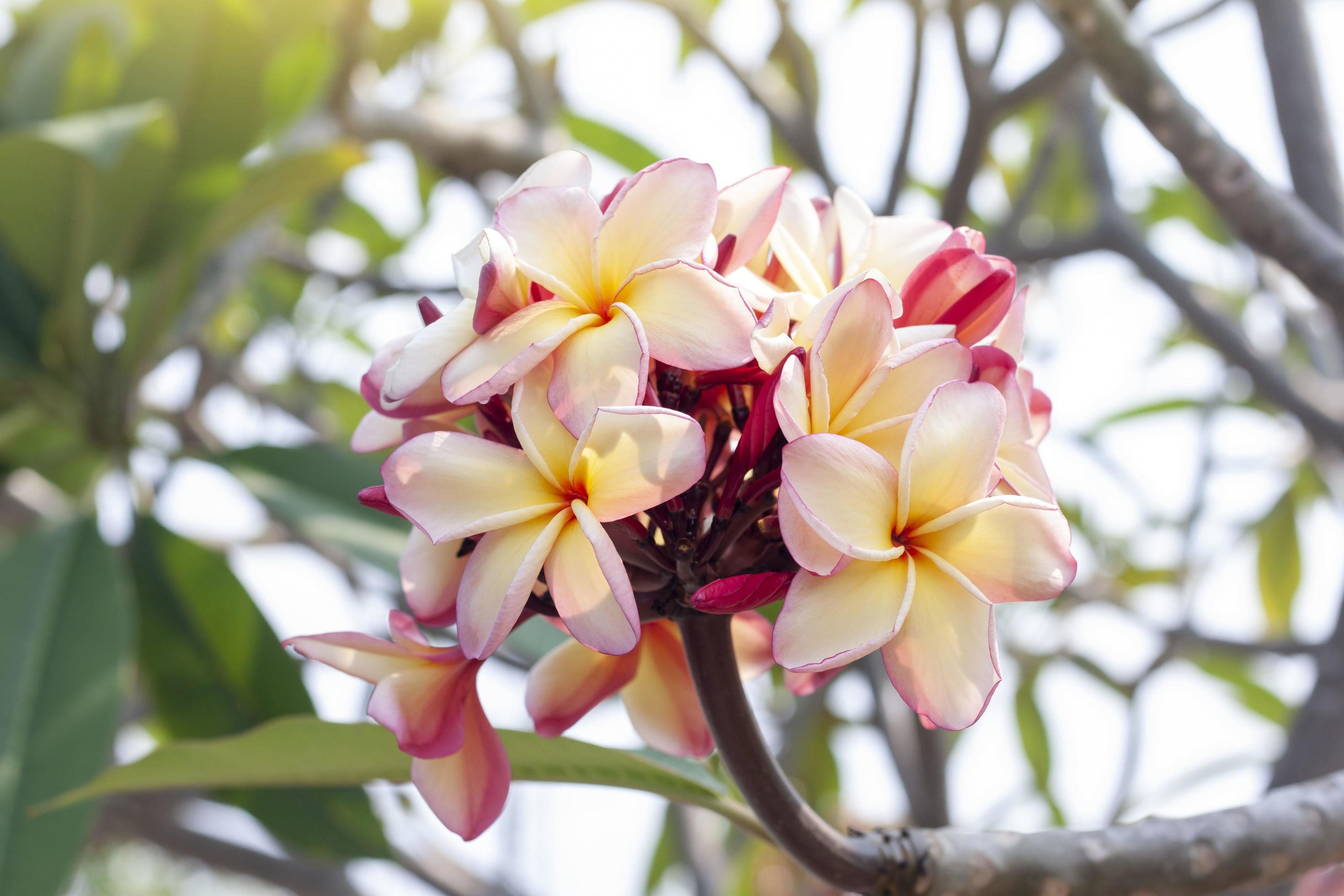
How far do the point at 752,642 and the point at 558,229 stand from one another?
247 millimetres

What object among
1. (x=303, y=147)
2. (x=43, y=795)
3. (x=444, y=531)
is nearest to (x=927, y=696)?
(x=444, y=531)

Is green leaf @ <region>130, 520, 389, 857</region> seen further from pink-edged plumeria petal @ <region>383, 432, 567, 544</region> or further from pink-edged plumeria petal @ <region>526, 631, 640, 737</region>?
pink-edged plumeria petal @ <region>383, 432, 567, 544</region>

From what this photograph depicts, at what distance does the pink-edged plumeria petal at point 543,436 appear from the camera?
376 mm

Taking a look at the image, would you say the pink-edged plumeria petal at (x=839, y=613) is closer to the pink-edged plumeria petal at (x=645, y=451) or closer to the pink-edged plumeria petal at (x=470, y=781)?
the pink-edged plumeria petal at (x=645, y=451)

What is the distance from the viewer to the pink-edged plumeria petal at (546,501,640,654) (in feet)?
1.12

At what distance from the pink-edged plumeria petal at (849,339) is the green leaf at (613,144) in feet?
3.91

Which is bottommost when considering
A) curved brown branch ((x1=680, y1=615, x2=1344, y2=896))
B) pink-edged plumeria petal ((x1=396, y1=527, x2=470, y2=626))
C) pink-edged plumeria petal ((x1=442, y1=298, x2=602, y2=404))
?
curved brown branch ((x1=680, y1=615, x2=1344, y2=896))

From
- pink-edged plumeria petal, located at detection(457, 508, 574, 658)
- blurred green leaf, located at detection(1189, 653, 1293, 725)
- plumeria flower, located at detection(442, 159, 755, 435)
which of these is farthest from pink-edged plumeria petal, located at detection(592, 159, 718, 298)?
blurred green leaf, located at detection(1189, 653, 1293, 725)

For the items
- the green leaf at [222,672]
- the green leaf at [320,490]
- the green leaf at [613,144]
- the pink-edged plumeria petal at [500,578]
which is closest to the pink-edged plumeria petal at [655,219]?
the pink-edged plumeria petal at [500,578]

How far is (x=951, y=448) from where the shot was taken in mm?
363

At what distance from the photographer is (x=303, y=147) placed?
4.34ft

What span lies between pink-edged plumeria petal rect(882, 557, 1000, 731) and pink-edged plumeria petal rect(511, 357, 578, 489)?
0.45 ft

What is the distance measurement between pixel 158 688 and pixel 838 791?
1351mm

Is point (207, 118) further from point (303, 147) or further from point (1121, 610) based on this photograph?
point (1121, 610)
